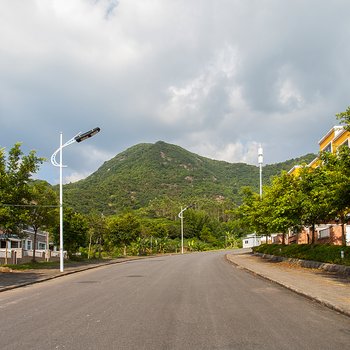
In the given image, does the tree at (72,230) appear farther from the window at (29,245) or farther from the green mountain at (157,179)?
the green mountain at (157,179)

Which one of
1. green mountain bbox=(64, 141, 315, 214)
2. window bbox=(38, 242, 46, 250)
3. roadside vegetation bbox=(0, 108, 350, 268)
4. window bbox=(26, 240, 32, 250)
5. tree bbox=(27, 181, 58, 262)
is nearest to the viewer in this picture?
roadside vegetation bbox=(0, 108, 350, 268)

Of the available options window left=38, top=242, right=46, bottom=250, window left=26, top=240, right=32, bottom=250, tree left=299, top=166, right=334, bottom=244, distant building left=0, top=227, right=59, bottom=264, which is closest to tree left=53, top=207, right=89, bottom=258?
distant building left=0, top=227, right=59, bottom=264

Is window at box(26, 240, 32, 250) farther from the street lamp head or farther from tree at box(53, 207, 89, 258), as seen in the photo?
the street lamp head

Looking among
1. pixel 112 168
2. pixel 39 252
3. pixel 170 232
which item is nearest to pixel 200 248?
pixel 170 232

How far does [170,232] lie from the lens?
373ft

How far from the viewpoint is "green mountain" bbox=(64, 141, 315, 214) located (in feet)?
416

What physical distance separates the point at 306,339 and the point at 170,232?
4221 inches

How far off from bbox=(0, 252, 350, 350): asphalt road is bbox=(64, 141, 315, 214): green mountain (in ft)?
315

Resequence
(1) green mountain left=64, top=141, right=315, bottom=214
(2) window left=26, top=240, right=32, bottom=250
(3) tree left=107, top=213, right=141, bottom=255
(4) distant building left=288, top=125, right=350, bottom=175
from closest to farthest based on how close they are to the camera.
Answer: (4) distant building left=288, top=125, right=350, bottom=175 < (3) tree left=107, top=213, right=141, bottom=255 < (2) window left=26, top=240, right=32, bottom=250 < (1) green mountain left=64, top=141, right=315, bottom=214

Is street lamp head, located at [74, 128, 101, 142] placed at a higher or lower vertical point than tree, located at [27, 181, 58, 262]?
higher

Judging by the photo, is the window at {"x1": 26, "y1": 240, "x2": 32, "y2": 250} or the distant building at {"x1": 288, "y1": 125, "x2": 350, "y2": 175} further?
the window at {"x1": 26, "y1": 240, "x2": 32, "y2": 250}

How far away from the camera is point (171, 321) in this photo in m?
8.82

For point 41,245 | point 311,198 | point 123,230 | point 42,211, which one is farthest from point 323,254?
point 41,245

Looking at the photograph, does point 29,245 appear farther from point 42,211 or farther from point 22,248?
point 42,211
